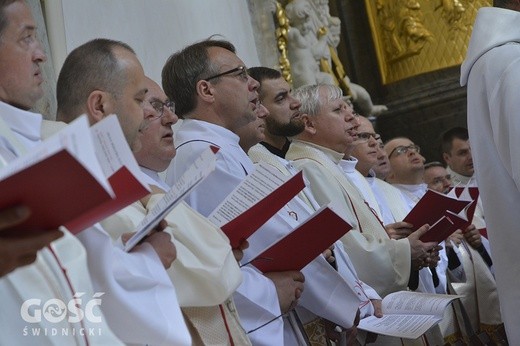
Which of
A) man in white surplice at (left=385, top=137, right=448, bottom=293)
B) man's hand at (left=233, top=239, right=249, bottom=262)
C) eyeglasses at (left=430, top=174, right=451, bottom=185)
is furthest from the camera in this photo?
eyeglasses at (left=430, top=174, right=451, bottom=185)

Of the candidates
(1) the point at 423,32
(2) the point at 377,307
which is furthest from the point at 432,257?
(1) the point at 423,32

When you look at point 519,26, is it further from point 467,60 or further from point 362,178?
point 362,178

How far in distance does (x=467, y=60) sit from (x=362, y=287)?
42.4 inches

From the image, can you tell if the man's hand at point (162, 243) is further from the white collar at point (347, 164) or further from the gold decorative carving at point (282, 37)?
the gold decorative carving at point (282, 37)

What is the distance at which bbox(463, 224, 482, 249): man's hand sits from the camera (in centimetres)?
681

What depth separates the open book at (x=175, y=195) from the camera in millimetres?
2338

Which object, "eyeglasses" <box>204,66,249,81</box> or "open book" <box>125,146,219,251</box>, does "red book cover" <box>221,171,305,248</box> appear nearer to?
"open book" <box>125,146,219,251</box>

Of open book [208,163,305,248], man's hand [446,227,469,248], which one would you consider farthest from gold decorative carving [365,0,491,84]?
open book [208,163,305,248]

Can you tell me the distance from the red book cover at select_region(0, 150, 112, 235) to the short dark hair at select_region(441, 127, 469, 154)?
271 inches

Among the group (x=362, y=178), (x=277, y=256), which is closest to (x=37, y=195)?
(x=277, y=256)

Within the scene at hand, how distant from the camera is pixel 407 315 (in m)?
4.26

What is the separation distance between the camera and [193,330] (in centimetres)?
301

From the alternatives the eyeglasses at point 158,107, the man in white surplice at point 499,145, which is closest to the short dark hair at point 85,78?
the eyeglasses at point 158,107

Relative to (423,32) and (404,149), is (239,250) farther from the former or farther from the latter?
(423,32)
